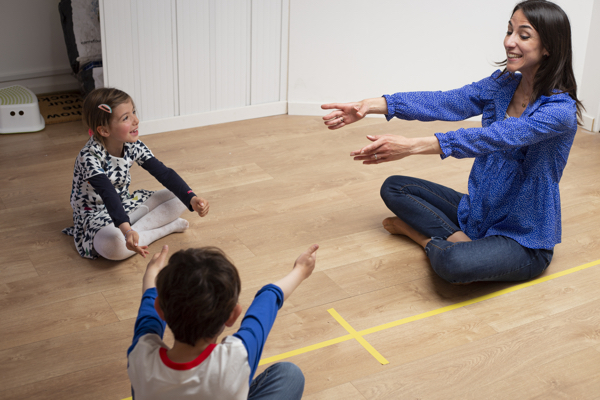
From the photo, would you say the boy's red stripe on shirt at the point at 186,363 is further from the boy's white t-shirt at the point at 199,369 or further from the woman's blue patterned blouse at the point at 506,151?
the woman's blue patterned blouse at the point at 506,151

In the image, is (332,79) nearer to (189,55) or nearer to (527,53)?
(189,55)

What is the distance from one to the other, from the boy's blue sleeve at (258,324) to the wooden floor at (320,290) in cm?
46

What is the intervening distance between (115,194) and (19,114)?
5.18 feet

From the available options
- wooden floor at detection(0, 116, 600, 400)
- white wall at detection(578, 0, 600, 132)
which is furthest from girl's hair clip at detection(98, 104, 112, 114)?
white wall at detection(578, 0, 600, 132)

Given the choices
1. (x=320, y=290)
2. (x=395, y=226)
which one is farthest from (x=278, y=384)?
Answer: (x=395, y=226)

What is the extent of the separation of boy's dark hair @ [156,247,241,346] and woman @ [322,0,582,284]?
2.89 feet

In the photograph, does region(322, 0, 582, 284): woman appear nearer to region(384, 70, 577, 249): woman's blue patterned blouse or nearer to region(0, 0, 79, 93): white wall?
region(384, 70, 577, 249): woman's blue patterned blouse

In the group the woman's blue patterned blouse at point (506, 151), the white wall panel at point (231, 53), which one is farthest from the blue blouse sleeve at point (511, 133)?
the white wall panel at point (231, 53)

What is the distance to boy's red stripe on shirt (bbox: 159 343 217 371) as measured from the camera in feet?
3.62

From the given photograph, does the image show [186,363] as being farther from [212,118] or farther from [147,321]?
[212,118]

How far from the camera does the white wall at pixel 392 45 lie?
11.6ft

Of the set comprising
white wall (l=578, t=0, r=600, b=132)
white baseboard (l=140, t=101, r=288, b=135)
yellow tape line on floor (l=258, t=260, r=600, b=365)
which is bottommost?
yellow tape line on floor (l=258, t=260, r=600, b=365)

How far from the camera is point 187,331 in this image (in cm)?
110

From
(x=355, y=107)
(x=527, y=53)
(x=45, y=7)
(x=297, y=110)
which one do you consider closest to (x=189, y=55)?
(x=297, y=110)
